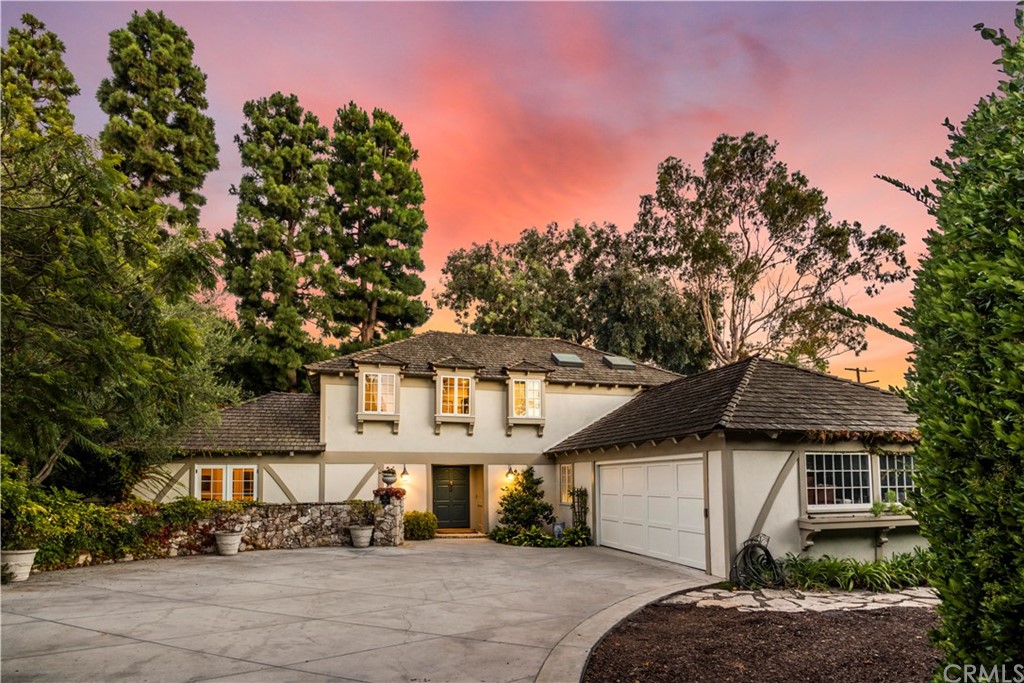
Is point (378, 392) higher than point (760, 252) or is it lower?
lower

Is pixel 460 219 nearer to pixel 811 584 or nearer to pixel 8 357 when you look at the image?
pixel 811 584

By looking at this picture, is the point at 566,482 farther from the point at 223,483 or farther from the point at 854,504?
the point at 223,483

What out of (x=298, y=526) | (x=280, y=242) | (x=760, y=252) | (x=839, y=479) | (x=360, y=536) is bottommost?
(x=360, y=536)

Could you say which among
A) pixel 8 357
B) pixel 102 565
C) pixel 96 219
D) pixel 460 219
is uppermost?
pixel 460 219

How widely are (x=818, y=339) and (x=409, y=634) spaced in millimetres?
26460

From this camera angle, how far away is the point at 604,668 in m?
5.95

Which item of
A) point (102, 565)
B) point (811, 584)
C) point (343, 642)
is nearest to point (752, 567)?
point (811, 584)

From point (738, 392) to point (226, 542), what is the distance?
11932 mm

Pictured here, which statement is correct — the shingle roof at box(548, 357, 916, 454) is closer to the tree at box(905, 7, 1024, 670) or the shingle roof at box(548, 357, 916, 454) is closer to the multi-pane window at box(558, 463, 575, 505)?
the multi-pane window at box(558, 463, 575, 505)

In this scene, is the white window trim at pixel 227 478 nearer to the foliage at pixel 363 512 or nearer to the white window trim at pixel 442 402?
the foliage at pixel 363 512

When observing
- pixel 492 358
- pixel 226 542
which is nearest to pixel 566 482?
pixel 492 358

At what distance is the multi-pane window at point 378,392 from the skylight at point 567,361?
5547 mm

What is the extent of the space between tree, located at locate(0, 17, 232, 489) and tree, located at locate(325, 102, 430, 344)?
23.9 metres

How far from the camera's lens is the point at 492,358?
69.8 ft
